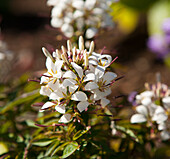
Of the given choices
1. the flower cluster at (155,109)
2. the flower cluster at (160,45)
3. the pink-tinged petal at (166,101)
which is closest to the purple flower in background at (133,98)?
the flower cluster at (155,109)

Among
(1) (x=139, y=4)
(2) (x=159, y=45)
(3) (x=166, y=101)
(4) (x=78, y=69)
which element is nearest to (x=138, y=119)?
(3) (x=166, y=101)

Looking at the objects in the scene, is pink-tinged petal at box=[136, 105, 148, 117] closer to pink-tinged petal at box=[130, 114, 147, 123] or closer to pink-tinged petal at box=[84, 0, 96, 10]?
pink-tinged petal at box=[130, 114, 147, 123]

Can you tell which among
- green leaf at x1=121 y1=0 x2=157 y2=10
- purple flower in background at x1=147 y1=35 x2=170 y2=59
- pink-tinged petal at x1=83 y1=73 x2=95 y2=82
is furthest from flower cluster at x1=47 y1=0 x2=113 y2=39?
green leaf at x1=121 y1=0 x2=157 y2=10

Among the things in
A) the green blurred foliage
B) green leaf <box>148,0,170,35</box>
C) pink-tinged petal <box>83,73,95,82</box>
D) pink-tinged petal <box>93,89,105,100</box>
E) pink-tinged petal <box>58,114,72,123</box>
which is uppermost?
the green blurred foliage

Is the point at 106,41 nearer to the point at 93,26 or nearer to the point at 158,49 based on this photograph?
the point at 158,49

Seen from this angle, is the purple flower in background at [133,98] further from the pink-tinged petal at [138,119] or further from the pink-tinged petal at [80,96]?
the pink-tinged petal at [80,96]
